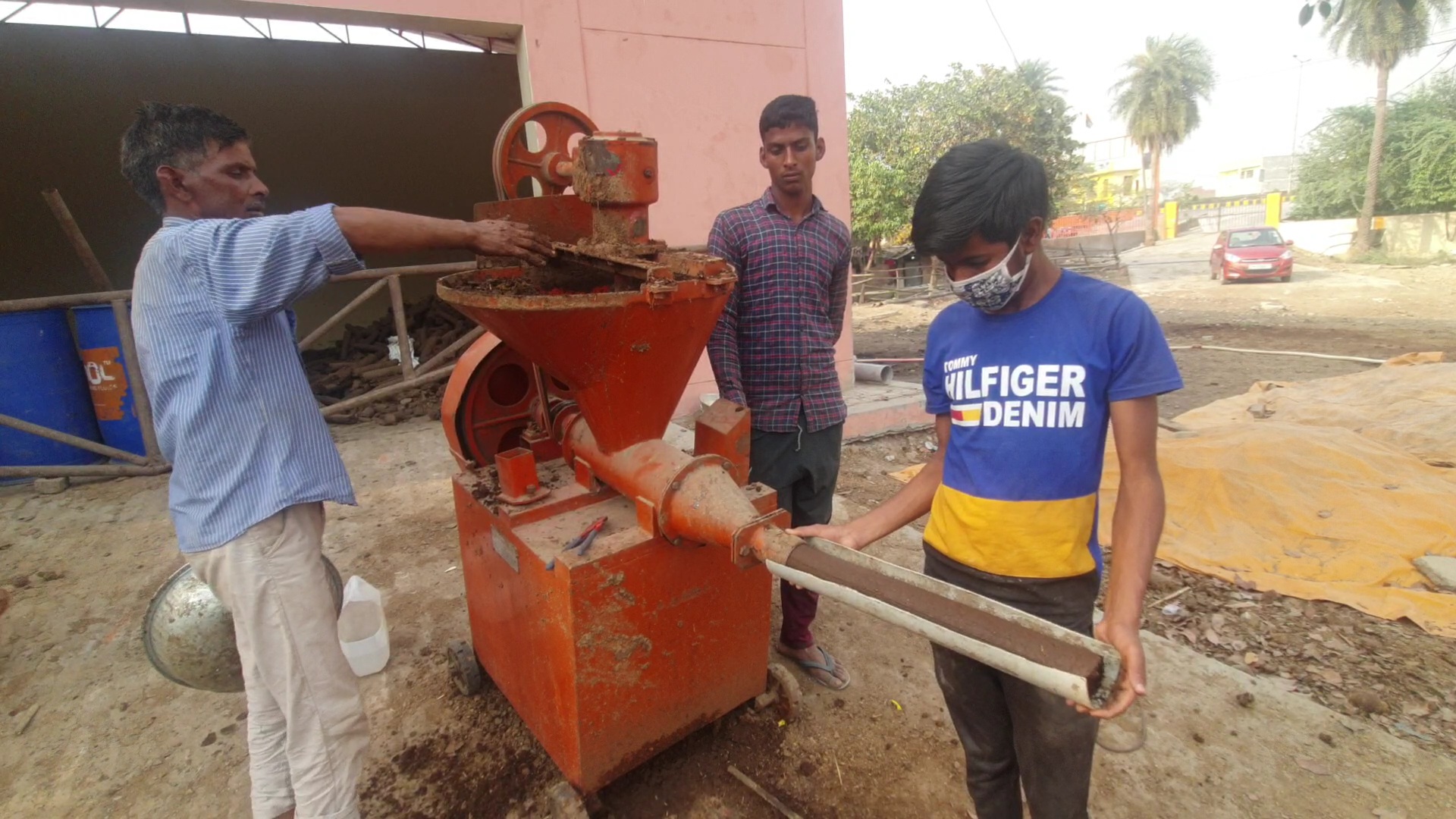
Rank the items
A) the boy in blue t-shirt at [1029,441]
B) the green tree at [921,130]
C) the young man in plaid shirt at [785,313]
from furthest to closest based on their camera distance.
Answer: the green tree at [921,130] < the young man in plaid shirt at [785,313] < the boy in blue t-shirt at [1029,441]

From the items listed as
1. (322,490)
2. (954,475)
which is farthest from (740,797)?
(322,490)

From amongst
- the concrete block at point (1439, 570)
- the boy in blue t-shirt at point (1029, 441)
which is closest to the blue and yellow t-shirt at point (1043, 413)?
the boy in blue t-shirt at point (1029, 441)

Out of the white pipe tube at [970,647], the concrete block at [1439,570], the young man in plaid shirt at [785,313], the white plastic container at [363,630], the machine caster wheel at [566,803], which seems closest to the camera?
the white pipe tube at [970,647]

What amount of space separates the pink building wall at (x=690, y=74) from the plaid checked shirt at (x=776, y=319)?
9.82 ft

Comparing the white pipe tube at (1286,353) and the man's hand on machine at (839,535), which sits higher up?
the man's hand on machine at (839,535)

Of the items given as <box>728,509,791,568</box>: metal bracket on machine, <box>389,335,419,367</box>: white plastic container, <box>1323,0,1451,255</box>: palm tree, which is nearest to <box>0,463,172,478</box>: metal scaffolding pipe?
<box>389,335,419,367</box>: white plastic container

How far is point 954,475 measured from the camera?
1.65 meters

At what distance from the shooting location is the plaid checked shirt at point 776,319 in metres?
2.61

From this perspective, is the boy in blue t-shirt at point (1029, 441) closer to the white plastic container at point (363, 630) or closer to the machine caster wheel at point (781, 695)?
the machine caster wheel at point (781, 695)

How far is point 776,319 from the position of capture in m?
2.62

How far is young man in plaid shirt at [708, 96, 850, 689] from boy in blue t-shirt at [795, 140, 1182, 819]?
0.96 metres

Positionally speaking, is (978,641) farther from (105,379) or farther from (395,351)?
(395,351)

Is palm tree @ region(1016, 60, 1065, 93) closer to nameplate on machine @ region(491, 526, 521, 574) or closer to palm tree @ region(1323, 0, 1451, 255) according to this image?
palm tree @ region(1323, 0, 1451, 255)

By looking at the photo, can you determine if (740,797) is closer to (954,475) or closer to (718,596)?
(718,596)
